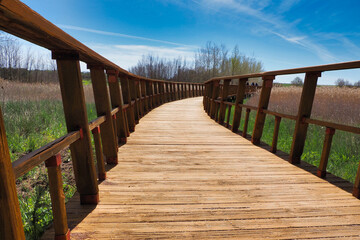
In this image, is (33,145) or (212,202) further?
(33,145)

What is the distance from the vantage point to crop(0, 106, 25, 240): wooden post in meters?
0.86

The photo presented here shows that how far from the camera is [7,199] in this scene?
0.89 meters

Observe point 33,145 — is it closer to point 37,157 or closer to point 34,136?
point 34,136

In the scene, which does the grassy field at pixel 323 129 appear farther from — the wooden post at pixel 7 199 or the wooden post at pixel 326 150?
the wooden post at pixel 7 199

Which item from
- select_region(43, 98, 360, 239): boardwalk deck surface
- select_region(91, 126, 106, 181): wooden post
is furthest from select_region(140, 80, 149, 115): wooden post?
select_region(91, 126, 106, 181): wooden post

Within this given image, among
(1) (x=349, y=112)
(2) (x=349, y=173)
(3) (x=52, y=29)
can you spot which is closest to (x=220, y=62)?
(1) (x=349, y=112)

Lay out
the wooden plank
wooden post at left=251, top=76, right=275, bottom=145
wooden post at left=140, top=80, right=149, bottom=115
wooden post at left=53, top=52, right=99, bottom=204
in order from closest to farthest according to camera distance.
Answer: wooden post at left=53, top=52, right=99, bottom=204 → the wooden plank → wooden post at left=251, top=76, right=275, bottom=145 → wooden post at left=140, top=80, right=149, bottom=115

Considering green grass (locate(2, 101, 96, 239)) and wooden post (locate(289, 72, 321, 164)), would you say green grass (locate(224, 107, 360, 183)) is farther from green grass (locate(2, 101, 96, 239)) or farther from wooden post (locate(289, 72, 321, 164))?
green grass (locate(2, 101, 96, 239))

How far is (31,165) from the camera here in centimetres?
111

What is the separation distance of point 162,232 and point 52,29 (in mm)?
1507

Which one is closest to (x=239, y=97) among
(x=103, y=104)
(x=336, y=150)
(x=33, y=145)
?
(x=336, y=150)

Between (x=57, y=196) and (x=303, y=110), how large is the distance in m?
3.04

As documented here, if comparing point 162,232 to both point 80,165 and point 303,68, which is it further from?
point 303,68

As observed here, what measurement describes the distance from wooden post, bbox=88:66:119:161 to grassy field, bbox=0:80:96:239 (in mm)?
1042
